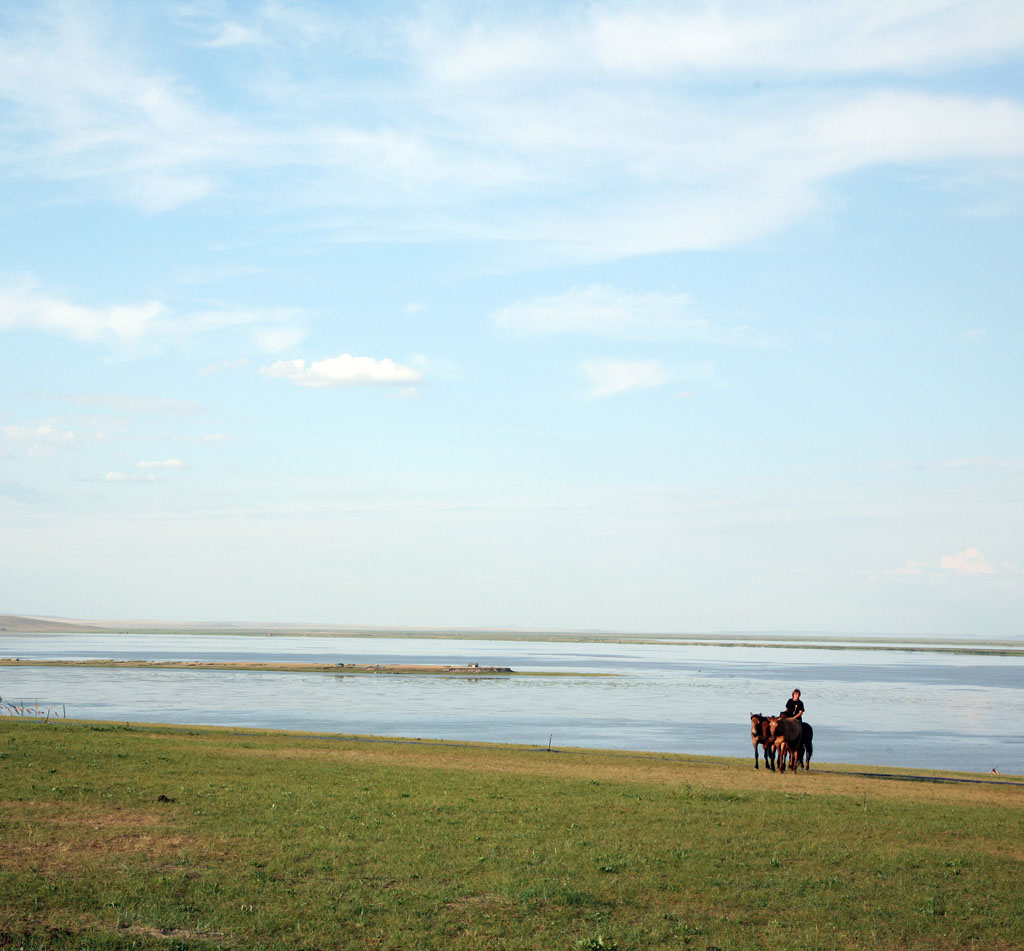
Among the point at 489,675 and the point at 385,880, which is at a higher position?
the point at 385,880

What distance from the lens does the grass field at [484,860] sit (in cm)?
1521

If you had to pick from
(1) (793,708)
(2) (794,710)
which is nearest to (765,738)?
(2) (794,710)

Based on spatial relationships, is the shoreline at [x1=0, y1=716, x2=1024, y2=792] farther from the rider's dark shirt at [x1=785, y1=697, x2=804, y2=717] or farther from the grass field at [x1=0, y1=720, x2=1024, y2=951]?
the grass field at [x1=0, y1=720, x2=1024, y2=951]

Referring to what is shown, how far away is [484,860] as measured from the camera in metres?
20.0

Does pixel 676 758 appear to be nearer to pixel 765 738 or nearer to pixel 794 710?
pixel 765 738

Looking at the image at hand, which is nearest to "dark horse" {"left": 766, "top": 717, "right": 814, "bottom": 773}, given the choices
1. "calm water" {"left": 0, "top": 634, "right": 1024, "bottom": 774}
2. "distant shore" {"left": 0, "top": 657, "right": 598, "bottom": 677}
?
"calm water" {"left": 0, "top": 634, "right": 1024, "bottom": 774}

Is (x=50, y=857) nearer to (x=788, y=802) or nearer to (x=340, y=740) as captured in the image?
(x=788, y=802)

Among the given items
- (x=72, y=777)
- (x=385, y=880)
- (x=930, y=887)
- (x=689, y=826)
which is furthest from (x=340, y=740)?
(x=930, y=887)

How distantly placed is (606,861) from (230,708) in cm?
6599

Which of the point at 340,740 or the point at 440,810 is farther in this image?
the point at 340,740

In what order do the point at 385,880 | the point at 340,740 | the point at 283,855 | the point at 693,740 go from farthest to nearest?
1. the point at 693,740
2. the point at 340,740
3. the point at 283,855
4. the point at 385,880

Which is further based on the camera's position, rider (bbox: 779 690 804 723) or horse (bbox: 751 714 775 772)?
horse (bbox: 751 714 775 772)

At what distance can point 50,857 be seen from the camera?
18719 mm

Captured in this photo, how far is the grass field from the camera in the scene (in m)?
15.2
